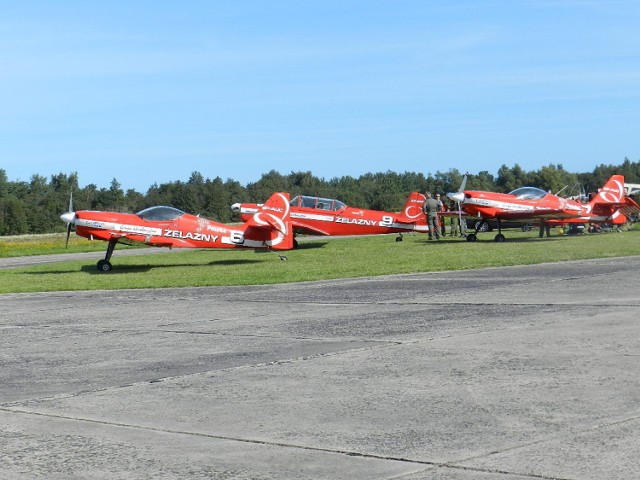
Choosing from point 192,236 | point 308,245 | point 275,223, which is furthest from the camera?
point 308,245

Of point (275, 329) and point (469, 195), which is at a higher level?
point (469, 195)

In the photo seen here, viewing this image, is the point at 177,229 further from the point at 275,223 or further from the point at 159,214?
the point at 275,223

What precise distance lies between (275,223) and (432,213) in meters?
11.0

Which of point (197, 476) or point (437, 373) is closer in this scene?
point (197, 476)

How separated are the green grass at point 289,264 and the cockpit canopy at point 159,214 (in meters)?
1.42

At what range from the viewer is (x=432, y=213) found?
3819cm

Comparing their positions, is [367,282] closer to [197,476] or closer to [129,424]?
[129,424]

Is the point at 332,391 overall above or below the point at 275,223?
below

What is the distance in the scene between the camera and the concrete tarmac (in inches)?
221

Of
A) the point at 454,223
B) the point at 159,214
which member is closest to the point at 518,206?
the point at 454,223

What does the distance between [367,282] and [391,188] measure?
107392mm

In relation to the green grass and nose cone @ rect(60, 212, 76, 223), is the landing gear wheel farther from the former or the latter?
nose cone @ rect(60, 212, 76, 223)

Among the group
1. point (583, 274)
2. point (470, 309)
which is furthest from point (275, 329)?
point (583, 274)

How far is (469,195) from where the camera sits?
38875 millimetres
